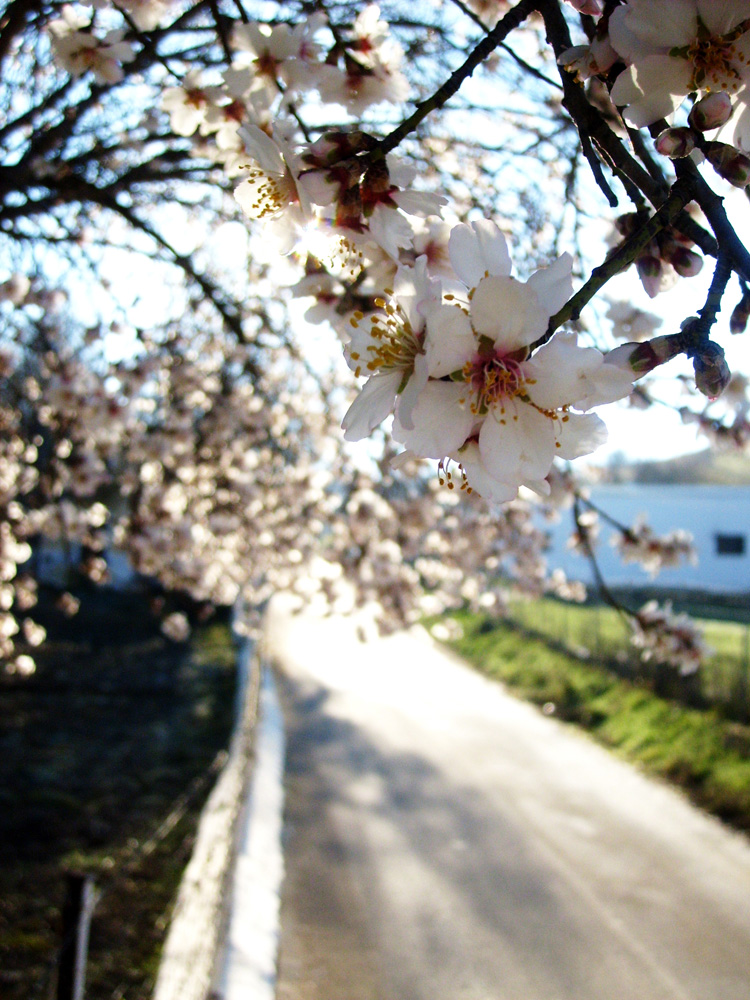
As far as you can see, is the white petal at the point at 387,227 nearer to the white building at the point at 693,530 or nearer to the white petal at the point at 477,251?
the white petal at the point at 477,251

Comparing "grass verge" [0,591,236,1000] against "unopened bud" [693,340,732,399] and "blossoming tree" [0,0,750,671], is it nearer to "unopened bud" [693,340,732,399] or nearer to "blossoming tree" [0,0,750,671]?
"blossoming tree" [0,0,750,671]

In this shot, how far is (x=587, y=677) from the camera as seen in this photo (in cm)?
1188

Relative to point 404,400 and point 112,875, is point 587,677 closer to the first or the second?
point 112,875

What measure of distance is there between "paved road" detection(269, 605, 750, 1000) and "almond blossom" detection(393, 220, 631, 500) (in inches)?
157

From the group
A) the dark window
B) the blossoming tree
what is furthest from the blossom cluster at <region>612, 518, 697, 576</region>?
the dark window

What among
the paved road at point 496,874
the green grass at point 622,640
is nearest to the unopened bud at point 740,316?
the paved road at point 496,874

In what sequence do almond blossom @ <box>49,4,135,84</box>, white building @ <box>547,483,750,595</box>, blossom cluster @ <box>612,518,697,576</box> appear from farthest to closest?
white building @ <box>547,483,750,595</box> < blossom cluster @ <box>612,518,697,576</box> < almond blossom @ <box>49,4,135,84</box>


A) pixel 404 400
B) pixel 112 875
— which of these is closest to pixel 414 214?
pixel 404 400

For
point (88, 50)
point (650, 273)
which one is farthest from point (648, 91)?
point (88, 50)

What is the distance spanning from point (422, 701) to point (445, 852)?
5.89m

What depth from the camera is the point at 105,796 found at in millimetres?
6773

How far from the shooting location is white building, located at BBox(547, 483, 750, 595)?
22.8m

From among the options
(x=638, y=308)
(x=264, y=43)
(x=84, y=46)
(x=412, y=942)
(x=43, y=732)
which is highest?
(x=84, y=46)

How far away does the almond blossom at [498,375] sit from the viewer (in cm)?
100
